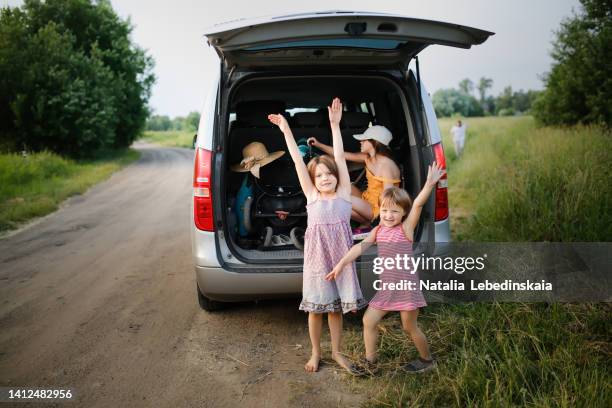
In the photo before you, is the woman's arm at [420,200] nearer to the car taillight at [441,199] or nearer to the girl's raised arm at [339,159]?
the girl's raised arm at [339,159]

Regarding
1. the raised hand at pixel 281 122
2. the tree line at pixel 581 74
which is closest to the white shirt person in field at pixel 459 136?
the tree line at pixel 581 74

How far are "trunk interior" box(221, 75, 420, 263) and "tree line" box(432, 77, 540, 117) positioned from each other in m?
79.7

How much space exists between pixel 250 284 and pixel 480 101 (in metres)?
104

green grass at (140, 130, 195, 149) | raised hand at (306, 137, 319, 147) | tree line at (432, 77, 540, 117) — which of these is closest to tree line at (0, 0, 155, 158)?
green grass at (140, 130, 195, 149)

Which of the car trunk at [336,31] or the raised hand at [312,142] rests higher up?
the car trunk at [336,31]

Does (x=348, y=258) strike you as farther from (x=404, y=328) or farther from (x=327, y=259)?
(x=404, y=328)

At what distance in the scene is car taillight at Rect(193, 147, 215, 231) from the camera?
351cm

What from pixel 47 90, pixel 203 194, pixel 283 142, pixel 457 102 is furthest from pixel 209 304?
pixel 457 102

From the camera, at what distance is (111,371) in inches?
127

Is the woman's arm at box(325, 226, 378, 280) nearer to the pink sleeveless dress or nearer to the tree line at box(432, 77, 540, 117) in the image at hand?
the pink sleeveless dress

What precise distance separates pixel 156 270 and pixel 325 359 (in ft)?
9.23

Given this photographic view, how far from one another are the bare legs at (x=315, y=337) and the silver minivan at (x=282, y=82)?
381 millimetres

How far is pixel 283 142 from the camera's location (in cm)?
500

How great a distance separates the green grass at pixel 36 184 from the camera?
8742mm
